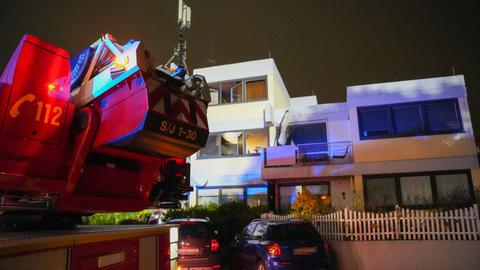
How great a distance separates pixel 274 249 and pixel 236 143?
46.5 ft

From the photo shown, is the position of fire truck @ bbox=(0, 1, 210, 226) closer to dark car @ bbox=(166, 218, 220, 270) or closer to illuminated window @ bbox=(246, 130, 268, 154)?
dark car @ bbox=(166, 218, 220, 270)

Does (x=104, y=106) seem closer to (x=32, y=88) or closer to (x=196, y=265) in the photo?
(x=32, y=88)

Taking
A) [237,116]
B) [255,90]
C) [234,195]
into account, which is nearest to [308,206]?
[234,195]

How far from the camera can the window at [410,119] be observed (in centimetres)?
1766

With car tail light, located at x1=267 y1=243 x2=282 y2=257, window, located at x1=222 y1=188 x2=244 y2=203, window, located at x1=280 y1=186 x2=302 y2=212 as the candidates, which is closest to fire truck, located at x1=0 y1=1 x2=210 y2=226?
car tail light, located at x1=267 y1=243 x2=282 y2=257

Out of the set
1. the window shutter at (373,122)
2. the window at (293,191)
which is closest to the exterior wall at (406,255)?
the window at (293,191)

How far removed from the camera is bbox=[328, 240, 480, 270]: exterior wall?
10.4 meters

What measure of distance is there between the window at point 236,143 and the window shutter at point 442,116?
876 centimetres

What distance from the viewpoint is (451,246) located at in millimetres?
10508

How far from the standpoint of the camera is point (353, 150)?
18406mm

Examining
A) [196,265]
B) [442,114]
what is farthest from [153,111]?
[442,114]

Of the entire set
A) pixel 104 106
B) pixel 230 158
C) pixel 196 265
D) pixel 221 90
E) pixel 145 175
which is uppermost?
pixel 221 90

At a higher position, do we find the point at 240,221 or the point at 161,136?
the point at 161,136

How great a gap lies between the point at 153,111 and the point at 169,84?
52 cm
